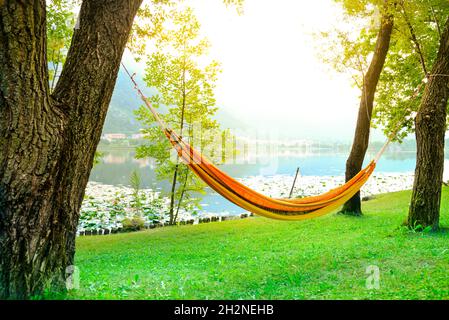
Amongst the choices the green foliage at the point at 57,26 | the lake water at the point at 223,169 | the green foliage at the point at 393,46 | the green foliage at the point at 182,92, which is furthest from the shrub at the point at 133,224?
the green foliage at the point at 393,46

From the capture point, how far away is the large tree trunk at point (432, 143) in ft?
13.1

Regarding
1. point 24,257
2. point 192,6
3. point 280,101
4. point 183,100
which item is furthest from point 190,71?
point 280,101

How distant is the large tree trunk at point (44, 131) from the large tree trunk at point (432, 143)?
3.21 m

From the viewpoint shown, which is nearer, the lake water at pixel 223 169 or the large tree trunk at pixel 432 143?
the large tree trunk at pixel 432 143

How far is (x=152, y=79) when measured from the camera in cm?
793

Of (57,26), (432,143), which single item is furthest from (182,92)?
(432,143)

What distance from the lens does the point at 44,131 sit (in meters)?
2.12

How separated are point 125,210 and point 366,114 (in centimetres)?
618

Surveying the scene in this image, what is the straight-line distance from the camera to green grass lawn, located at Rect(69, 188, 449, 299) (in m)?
2.45

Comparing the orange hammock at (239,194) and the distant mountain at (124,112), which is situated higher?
the distant mountain at (124,112)

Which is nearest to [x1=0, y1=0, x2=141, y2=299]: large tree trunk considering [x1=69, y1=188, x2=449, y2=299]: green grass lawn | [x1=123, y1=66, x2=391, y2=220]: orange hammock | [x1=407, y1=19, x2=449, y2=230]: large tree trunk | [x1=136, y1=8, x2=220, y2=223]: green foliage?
[x1=69, y1=188, x2=449, y2=299]: green grass lawn

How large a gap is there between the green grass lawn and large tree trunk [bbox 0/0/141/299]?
384 millimetres

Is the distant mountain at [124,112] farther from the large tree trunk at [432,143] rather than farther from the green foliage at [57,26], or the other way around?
the large tree trunk at [432,143]

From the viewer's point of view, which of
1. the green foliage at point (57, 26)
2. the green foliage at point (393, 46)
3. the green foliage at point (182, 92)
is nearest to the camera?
the green foliage at point (393, 46)
